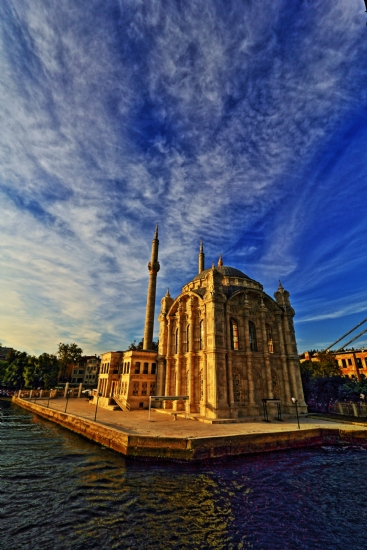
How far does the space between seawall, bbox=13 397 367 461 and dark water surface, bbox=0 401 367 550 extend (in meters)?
0.79

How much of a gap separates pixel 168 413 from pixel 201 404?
20.5ft

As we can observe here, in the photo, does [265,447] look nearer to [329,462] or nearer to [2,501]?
[329,462]

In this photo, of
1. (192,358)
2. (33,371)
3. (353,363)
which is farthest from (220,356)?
(33,371)

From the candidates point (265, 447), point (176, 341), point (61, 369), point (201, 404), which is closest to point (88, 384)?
point (61, 369)

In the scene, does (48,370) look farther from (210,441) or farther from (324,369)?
(324,369)

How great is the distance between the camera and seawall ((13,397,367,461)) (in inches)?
757

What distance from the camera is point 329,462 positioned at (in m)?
19.9

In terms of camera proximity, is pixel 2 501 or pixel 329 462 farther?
pixel 329 462

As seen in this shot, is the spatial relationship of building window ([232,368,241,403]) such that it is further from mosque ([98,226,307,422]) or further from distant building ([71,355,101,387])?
distant building ([71,355,101,387])

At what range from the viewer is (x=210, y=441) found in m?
19.7

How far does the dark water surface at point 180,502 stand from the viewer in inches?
398

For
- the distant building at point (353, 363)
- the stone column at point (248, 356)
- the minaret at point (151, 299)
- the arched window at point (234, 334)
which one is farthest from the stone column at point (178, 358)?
the distant building at point (353, 363)

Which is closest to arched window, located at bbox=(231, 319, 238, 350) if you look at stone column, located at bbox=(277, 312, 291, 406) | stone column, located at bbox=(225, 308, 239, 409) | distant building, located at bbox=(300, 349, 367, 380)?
stone column, located at bbox=(225, 308, 239, 409)

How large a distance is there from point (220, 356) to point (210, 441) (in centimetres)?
1104
